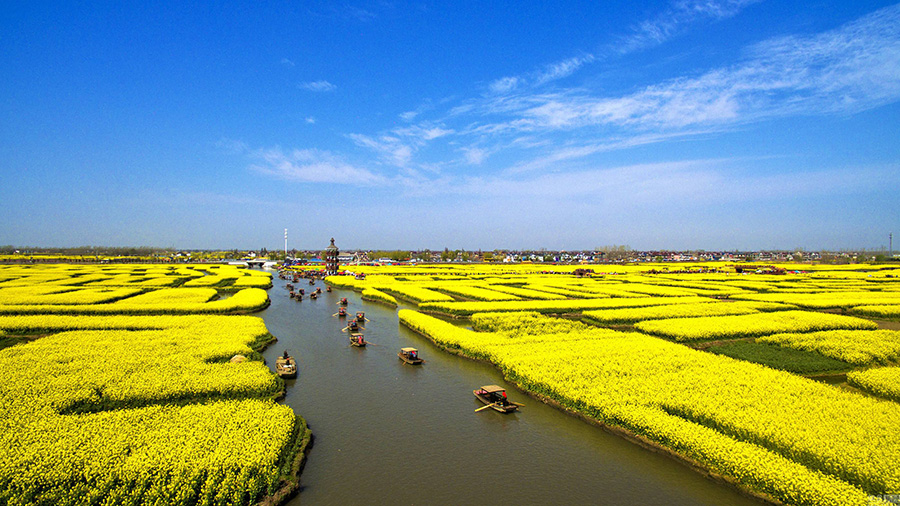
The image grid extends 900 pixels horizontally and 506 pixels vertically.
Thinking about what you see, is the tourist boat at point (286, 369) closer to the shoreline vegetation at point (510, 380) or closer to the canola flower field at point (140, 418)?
the canola flower field at point (140, 418)

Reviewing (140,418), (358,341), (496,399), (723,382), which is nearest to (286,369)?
(358,341)

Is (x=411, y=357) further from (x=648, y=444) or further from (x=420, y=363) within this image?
(x=648, y=444)

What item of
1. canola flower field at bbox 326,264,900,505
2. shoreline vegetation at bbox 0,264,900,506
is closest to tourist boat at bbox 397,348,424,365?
canola flower field at bbox 326,264,900,505

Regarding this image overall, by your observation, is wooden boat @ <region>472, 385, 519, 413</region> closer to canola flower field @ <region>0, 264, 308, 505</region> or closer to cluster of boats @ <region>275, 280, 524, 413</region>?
cluster of boats @ <region>275, 280, 524, 413</region>

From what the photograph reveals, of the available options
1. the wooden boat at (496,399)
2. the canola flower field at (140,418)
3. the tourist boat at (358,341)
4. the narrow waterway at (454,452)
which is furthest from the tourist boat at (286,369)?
the wooden boat at (496,399)

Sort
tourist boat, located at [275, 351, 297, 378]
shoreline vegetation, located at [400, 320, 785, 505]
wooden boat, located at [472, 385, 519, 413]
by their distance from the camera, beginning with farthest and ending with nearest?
tourist boat, located at [275, 351, 297, 378] → wooden boat, located at [472, 385, 519, 413] → shoreline vegetation, located at [400, 320, 785, 505]
